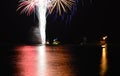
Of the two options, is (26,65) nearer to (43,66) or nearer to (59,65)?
(43,66)

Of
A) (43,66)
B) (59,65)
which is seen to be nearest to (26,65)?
(43,66)

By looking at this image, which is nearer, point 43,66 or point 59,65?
point 43,66

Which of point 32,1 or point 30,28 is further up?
point 32,1

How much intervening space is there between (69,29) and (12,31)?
11.2 meters

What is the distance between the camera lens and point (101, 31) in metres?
66.0

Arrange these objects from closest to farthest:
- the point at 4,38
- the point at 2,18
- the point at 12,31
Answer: the point at 4,38, the point at 12,31, the point at 2,18

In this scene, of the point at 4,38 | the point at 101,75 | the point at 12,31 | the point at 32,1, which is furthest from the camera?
the point at 12,31

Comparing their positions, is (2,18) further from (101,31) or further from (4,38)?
(101,31)

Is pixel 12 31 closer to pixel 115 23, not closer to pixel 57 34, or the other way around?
pixel 57 34

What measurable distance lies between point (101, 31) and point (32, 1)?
107 feet

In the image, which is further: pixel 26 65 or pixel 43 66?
pixel 26 65

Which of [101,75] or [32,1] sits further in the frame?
[32,1]

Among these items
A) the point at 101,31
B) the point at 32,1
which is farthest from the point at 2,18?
the point at 32,1

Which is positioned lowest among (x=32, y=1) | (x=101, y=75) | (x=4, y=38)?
(x=4, y=38)
